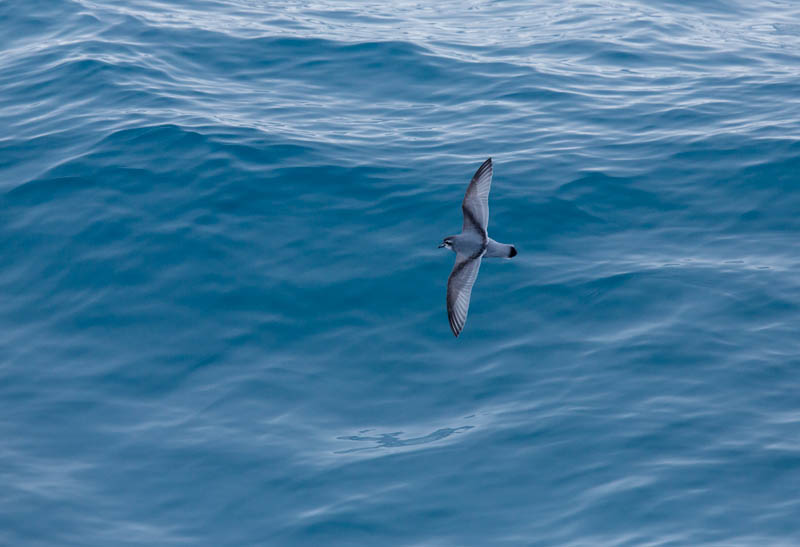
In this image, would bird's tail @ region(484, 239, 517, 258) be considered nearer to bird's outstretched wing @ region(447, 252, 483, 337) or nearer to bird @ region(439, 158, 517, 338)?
bird @ region(439, 158, 517, 338)

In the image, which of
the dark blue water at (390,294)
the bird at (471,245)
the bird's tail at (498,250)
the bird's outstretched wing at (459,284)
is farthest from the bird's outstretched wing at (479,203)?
the dark blue water at (390,294)

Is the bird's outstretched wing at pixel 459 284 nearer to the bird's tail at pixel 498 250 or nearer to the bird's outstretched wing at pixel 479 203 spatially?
the bird's tail at pixel 498 250

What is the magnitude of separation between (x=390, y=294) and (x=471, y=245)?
247 cm

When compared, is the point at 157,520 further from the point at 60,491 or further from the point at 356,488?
the point at 356,488

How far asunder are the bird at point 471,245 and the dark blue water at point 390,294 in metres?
1.03

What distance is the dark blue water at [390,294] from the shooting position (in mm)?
10000

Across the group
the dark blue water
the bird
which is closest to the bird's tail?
the bird

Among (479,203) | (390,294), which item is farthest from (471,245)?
(390,294)

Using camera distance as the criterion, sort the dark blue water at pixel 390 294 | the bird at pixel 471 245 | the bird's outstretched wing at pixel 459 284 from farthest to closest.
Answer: the bird's outstretched wing at pixel 459 284, the bird at pixel 471 245, the dark blue water at pixel 390 294

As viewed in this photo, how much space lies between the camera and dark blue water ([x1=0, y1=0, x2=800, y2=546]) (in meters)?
10.0

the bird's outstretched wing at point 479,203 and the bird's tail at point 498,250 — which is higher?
the bird's outstretched wing at point 479,203

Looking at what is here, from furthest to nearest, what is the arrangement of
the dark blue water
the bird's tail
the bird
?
the bird, the bird's tail, the dark blue water

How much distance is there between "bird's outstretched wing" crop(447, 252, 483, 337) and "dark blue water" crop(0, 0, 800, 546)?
0.91 metres

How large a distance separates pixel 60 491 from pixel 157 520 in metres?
1.24
